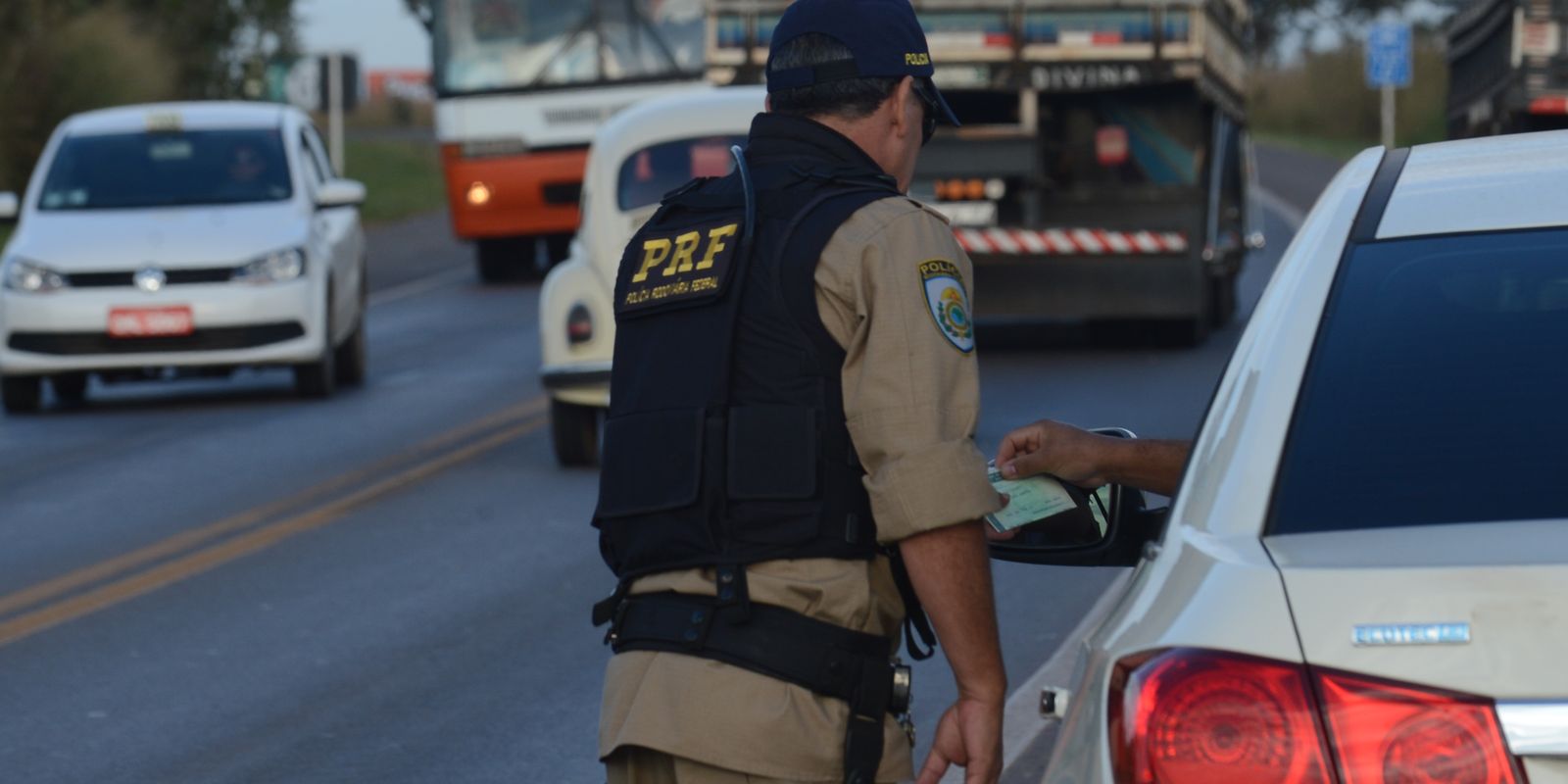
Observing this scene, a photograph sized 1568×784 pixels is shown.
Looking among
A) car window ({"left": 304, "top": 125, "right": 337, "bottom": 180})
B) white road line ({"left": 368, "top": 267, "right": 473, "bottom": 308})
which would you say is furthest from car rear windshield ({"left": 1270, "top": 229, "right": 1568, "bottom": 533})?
white road line ({"left": 368, "top": 267, "right": 473, "bottom": 308})

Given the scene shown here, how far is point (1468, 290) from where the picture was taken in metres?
3.13

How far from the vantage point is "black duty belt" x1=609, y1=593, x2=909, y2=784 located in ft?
10.3

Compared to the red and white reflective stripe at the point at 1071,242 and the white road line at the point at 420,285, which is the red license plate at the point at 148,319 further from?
the white road line at the point at 420,285

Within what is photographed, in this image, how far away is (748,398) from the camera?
10.5 ft

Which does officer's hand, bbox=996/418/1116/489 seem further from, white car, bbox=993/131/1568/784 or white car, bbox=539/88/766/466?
white car, bbox=539/88/766/466

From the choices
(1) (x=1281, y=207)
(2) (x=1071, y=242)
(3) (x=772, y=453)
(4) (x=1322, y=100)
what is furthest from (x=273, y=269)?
(4) (x=1322, y=100)

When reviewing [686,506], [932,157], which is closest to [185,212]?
[932,157]

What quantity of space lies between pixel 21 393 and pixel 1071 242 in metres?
6.82

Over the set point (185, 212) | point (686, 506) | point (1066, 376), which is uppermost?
point (686, 506)

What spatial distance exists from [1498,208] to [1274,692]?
1019 millimetres

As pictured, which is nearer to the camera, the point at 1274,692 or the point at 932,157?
the point at 1274,692

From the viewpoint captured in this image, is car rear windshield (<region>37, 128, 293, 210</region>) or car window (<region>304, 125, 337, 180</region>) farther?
A: car window (<region>304, 125, 337, 180</region>)

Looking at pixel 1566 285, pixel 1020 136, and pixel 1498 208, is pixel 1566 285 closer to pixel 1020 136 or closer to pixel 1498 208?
pixel 1498 208

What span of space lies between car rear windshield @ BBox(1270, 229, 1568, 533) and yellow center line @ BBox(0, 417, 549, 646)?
5941 mm
